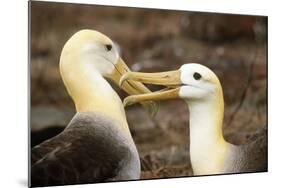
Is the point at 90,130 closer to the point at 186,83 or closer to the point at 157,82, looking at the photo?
the point at 157,82

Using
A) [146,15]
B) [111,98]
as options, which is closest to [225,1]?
[146,15]

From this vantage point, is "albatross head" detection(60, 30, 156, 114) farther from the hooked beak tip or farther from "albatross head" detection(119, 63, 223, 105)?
"albatross head" detection(119, 63, 223, 105)

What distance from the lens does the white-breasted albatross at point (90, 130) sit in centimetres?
247

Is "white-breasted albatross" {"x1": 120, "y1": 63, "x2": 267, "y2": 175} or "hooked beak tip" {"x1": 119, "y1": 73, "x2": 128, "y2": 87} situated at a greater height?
"hooked beak tip" {"x1": 119, "y1": 73, "x2": 128, "y2": 87}

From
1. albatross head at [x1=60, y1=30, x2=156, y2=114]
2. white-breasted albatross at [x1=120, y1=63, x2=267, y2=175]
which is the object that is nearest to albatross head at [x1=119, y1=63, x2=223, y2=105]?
white-breasted albatross at [x1=120, y1=63, x2=267, y2=175]

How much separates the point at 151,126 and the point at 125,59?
39cm

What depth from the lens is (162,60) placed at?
271cm

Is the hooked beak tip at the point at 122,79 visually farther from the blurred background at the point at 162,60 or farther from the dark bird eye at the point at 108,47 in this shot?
the dark bird eye at the point at 108,47

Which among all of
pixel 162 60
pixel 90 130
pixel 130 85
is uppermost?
pixel 162 60

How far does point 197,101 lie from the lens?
2.76 meters

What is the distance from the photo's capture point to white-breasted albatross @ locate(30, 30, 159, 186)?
2473 millimetres

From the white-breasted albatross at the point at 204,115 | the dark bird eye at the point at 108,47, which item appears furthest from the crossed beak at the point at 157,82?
the dark bird eye at the point at 108,47

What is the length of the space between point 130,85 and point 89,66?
24 centimetres

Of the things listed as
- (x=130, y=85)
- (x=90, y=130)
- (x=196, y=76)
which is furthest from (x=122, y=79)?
(x=196, y=76)
